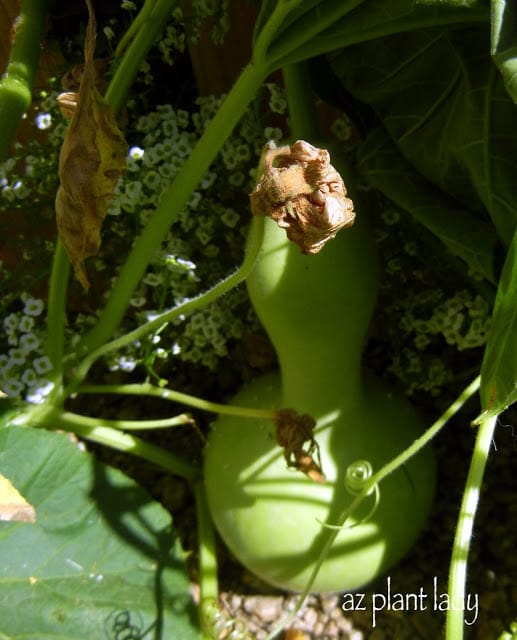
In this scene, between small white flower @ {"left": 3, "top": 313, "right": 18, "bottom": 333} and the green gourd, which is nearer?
the green gourd

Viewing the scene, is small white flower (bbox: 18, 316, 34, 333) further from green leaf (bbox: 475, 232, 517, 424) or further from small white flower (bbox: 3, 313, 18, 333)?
green leaf (bbox: 475, 232, 517, 424)

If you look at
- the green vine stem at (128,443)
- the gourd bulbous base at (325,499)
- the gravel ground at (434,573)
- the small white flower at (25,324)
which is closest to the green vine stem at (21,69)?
the small white flower at (25,324)

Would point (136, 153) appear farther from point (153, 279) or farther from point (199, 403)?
point (199, 403)

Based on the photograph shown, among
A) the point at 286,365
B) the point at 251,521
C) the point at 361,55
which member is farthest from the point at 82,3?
the point at 251,521

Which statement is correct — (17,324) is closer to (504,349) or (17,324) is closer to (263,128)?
(263,128)

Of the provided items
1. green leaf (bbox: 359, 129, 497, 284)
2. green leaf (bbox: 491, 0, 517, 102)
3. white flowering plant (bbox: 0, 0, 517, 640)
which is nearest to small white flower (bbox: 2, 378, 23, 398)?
white flowering plant (bbox: 0, 0, 517, 640)

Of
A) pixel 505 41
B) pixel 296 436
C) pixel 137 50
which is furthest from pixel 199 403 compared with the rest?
pixel 505 41
